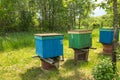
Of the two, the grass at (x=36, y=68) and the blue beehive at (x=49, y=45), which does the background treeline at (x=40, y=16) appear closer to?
the grass at (x=36, y=68)

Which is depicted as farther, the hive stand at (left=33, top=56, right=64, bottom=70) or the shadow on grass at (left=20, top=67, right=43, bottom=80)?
the hive stand at (left=33, top=56, right=64, bottom=70)

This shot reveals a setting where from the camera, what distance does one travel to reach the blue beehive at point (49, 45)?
5828 millimetres

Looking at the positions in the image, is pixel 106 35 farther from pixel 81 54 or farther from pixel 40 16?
pixel 40 16

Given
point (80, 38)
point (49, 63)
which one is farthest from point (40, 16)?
point (49, 63)

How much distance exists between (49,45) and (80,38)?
1420mm

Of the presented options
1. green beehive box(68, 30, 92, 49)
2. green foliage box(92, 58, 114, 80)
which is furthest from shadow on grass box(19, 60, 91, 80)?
green foliage box(92, 58, 114, 80)

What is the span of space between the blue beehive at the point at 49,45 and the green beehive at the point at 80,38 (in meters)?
0.95

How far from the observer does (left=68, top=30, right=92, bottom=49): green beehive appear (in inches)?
267

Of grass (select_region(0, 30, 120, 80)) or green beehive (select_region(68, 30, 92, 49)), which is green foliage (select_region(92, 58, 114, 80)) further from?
green beehive (select_region(68, 30, 92, 49))

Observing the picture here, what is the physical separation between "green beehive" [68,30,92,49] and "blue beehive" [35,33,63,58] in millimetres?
948

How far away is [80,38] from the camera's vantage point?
6.78 meters

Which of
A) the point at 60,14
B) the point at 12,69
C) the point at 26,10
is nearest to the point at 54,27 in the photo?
the point at 60,14

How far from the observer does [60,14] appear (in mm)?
24609

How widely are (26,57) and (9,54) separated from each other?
109 centimetres
